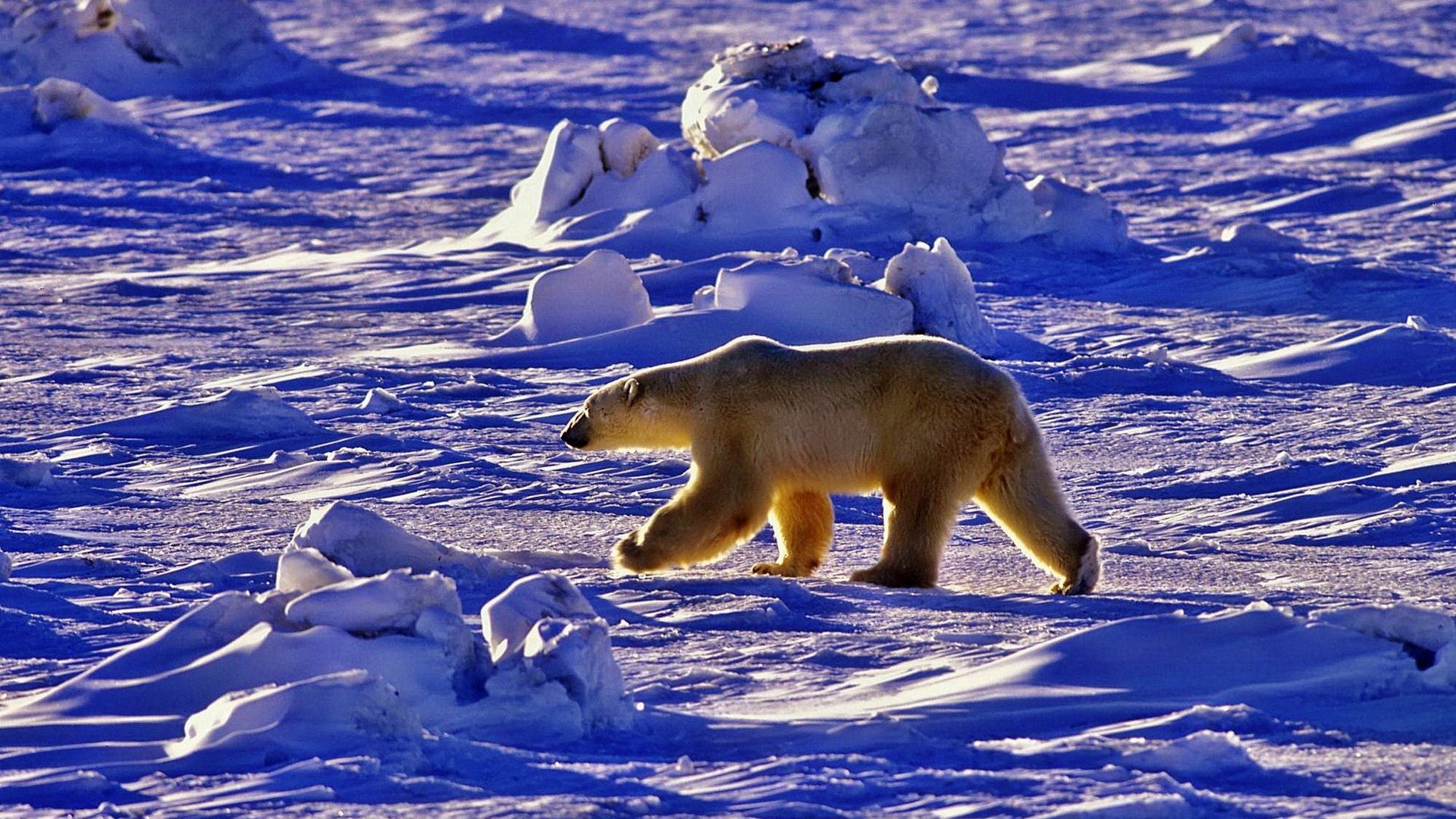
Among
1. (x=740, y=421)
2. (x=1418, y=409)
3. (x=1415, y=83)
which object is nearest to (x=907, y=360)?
(x=740, y=421)

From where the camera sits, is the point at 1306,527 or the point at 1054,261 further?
the point at 1054,261

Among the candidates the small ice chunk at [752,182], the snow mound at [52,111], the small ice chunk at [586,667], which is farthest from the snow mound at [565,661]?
the snow mound at [52,111]

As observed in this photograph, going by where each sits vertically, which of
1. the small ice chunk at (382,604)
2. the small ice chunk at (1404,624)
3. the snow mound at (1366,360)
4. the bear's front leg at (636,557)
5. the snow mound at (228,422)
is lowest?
the snow mound at (1366,360)

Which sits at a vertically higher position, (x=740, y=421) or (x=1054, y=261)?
(x=740, y=421)

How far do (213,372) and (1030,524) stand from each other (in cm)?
556

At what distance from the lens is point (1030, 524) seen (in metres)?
6.00

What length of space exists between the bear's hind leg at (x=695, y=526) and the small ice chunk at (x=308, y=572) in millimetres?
1368

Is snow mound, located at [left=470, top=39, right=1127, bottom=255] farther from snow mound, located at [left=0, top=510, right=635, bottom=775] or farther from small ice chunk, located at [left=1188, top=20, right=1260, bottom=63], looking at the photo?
small ice chunk, located at [left=1188, top=20, right=1260, bottom=63]

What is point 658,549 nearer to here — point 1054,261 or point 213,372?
point 213,372

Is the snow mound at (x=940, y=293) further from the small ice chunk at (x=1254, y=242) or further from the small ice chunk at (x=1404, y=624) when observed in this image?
the small ice chunk at (x=1404, y=624)

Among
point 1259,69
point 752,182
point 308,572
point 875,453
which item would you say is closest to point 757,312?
point 752,182

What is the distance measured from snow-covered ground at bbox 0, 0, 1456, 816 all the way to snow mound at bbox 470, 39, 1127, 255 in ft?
0.12

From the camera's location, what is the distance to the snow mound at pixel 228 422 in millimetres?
8438

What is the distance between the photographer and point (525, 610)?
4.44m
